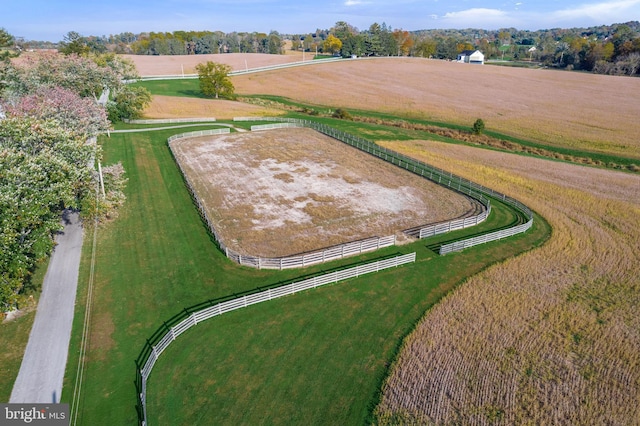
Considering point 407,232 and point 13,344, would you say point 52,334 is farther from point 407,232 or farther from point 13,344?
point 407,232

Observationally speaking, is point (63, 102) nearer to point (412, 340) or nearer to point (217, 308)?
point (217, 308)

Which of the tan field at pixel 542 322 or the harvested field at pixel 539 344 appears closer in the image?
the harvested field at pixel 539 344

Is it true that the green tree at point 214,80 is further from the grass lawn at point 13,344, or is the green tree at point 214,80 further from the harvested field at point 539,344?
the harvested field at point 539,344

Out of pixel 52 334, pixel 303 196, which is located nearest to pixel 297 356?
pixel 52 334

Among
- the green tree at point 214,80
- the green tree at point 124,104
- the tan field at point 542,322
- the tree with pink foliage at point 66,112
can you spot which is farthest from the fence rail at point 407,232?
the green tree at point 214,80

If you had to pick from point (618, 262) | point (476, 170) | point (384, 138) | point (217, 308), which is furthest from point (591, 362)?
point (384, 138)
